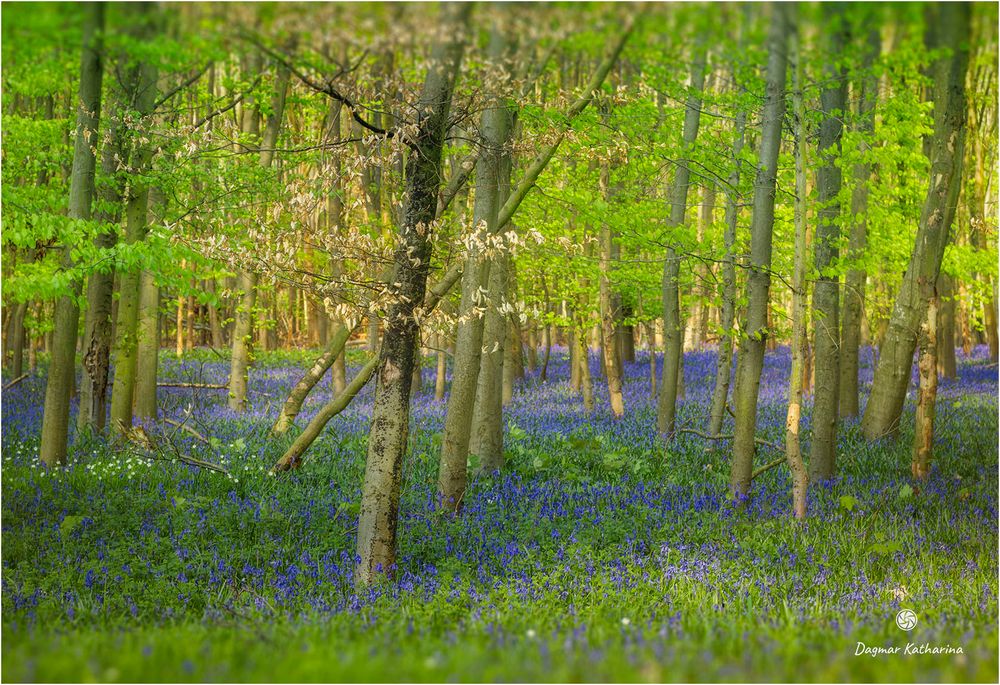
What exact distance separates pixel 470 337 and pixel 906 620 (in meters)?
4.97

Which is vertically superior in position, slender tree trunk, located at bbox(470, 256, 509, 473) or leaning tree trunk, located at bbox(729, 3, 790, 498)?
leaning tree trunk, located at bbox(729, 3, 790, 498)

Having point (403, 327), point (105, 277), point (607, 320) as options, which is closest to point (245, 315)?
point (105, 277)

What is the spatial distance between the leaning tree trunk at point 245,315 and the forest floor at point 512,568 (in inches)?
118

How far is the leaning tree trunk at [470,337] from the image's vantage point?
8109mm

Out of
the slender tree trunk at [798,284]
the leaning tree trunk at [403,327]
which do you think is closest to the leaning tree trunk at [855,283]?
the slender tree trunk at [798,284]

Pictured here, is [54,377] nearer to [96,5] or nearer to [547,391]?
[96,5]

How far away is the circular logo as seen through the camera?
5.04m

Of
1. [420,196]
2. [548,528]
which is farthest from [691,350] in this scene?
[420,196]

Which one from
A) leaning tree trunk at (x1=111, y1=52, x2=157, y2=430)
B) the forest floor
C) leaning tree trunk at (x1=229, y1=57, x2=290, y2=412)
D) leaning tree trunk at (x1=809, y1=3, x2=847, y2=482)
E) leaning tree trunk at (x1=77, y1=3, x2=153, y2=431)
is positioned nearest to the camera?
the forest floor

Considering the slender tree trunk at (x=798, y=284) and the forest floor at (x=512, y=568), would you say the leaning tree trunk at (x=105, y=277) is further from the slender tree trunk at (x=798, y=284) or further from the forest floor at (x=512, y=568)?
the slender tree trunk at (x=798, y=284)

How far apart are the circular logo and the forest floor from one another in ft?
0.31

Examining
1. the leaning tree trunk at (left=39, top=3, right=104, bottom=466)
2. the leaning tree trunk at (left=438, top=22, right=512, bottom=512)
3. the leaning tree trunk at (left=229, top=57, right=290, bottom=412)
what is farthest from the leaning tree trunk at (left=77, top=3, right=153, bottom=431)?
the leaning tree trunk at (left=438, top=22, right=512, bottom=512)

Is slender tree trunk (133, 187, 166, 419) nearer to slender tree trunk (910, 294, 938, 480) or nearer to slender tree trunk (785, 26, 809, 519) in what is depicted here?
slender tree trunk (785, 26, 809, 519)

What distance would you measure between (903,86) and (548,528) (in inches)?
268
